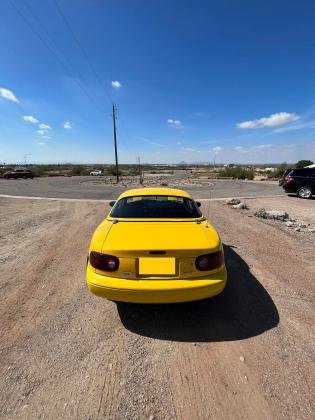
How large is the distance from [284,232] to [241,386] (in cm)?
617

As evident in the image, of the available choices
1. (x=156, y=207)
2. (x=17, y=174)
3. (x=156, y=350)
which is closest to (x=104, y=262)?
(x=156, y=350)

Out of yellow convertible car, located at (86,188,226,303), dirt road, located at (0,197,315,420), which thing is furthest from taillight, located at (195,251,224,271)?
dirt road, located at (0,197,315,420)

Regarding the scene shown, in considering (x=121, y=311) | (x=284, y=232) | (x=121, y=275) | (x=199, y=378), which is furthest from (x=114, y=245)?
(x=284, y=232)

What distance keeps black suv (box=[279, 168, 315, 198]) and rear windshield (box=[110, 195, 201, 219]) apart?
14.9 m

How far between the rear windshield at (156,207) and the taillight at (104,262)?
96 centimetres

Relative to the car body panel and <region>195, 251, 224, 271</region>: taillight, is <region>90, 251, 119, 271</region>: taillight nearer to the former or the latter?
<region>195, 251, 224, 271</region>: taillight

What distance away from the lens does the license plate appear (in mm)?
2863

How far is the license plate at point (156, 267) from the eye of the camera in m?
2.86

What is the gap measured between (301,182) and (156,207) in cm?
1558

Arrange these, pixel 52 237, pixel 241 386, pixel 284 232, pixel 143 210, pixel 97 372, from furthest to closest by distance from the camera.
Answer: pixel 284 232 → pixel 52 237 → pixel 143 210 → pixel 97 372 → pixel 241 386

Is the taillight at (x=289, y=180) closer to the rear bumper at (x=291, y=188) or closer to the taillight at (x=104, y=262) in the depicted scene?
the rear bumper at (x=291, y=188)

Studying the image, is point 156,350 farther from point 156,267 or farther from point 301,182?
Answer: point 301,182

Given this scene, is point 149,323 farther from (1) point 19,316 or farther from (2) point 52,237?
(2) point 52,237

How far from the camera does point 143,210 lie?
159 inches
